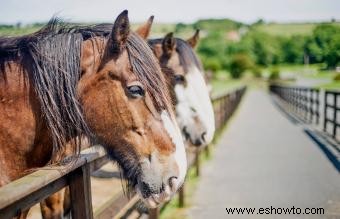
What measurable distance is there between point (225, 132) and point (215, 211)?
7481 millimetres

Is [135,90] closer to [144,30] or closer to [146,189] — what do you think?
[146,189]

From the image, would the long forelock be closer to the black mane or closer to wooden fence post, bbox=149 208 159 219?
the black mane

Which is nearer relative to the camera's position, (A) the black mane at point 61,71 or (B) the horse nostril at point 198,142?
(A) the black mane at point 61,71

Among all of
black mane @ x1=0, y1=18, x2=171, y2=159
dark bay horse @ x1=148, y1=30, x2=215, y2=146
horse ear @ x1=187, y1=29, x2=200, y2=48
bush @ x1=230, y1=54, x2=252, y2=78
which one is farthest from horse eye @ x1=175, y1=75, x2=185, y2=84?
bush @ x1=230, y1=54, x2=252, y2=78

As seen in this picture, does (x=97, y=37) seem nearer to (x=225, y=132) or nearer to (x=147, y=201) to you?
(x=147, y=201)

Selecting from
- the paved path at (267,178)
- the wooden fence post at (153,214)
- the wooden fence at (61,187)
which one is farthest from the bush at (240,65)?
the wooden fence at (61,187)

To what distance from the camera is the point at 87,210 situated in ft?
7.31

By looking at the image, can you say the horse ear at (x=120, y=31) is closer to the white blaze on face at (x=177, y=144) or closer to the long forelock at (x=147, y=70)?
the long forelock at (x=147, y=70)

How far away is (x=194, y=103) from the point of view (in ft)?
15.5

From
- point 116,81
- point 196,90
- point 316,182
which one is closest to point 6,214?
point 116,81

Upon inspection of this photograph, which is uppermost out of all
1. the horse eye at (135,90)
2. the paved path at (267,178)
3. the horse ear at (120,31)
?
the horse ear at (120,31)

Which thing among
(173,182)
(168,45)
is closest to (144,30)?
(173,182)

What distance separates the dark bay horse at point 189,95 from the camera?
15.4 feet

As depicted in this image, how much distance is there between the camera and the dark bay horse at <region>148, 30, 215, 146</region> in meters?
4.68
